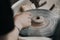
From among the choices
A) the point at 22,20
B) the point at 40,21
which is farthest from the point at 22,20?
the point at 40,21

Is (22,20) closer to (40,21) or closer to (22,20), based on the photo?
(22,20)

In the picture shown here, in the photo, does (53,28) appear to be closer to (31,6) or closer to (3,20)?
(31,6)

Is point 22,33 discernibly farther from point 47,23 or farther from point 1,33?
point 1,33

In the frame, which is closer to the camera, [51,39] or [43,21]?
[51,39]

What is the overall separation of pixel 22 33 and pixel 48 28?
0.59ft

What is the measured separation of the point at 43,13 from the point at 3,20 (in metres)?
0.71

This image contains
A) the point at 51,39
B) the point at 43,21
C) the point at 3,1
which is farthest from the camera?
the point at 43,21

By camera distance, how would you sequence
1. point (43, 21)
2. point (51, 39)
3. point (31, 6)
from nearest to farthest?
1. point (51, 39)
2. point (43, 21)
3. point (31, 6)

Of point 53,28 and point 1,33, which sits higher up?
point 1,33

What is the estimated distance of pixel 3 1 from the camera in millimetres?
469

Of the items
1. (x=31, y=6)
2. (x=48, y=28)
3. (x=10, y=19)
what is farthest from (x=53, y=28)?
(x=10, y=19)

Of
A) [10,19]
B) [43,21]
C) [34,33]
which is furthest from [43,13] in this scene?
[10,19]

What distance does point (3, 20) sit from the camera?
0.51m

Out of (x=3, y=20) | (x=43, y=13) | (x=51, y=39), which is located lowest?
(x=51, y=39)
